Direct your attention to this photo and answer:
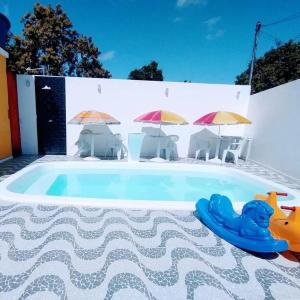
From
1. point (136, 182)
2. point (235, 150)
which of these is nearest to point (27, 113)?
point (136, 182)

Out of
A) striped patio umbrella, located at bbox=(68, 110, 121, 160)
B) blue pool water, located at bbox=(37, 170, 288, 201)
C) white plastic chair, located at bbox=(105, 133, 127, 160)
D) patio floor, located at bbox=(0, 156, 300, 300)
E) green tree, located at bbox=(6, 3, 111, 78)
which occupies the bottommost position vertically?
blue pool water, located at bbox=(37, 170, 288, 201)

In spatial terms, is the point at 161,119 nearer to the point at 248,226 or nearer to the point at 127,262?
the point at 248,226

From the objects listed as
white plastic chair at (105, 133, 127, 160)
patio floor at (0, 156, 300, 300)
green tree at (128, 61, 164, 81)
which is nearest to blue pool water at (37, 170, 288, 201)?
white plastic chair at (105, 133, 127, 160)

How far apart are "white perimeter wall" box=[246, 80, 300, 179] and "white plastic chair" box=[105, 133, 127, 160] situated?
5443 mm

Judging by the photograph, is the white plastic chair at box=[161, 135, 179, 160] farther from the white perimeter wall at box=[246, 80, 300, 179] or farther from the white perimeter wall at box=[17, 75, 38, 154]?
the white perimeter wall at box=[17, 75, 38, 154]

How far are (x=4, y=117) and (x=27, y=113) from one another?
1.20 m

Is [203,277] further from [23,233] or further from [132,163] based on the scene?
[132,163]

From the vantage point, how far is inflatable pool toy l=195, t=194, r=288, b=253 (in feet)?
7.85

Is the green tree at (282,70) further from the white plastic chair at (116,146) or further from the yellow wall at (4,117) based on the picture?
the yellow wall at (4,117)

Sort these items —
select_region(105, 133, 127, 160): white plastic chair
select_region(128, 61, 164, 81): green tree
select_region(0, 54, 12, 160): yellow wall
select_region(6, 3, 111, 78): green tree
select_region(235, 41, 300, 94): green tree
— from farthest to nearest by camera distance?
select_region(128, 61, 164, 81): green tree, select_region(235, 41, 300, 94): green tree, select_region(6, 3, 111, 78): green tree, select_region(105, 133, 127, 160): white plastic chair, select_region(0, 54, 12, 160): yellow wall

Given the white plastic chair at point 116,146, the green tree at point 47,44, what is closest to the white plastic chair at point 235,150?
the white plastic chair at point 116,146

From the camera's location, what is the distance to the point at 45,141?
27.2ft

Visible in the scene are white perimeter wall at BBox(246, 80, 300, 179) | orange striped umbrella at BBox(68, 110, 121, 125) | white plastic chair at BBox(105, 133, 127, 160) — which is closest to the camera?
white perimeter wall at BBox(246, 80, 300, 179)

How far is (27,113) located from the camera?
8.01 metres
